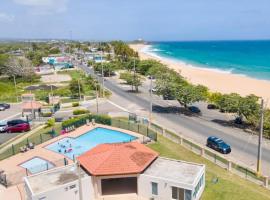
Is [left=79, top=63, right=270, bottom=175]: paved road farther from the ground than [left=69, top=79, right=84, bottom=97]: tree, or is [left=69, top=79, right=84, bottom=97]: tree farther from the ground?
[left=69, top=79, right=84, bottom=97]: tree

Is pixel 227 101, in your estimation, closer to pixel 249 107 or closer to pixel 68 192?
pixel 249 107

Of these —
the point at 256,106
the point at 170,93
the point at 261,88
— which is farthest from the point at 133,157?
the point at 261,88

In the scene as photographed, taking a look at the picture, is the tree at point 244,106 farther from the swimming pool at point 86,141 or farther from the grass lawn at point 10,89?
the grass lawn at point 10,89

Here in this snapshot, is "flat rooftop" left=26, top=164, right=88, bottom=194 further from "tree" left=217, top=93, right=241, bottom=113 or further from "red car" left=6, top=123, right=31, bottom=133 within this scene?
"tree" left=217, top=93, right=241, bottom=113

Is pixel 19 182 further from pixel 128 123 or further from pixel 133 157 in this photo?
pixel 128 123

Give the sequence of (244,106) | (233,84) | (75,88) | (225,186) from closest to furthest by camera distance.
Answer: (225,186) → (244,106) → (75,88) → (233,84)

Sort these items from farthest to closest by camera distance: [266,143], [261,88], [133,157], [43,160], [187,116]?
1. [261,88]
2. [187,116]
3. [266,143]
4. [43,160]
5. [133,157]

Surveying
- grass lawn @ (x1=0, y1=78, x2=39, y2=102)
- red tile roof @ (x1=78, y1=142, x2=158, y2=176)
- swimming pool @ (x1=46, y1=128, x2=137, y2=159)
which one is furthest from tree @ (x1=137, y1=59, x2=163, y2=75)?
red tile roof @ (x1=78, y1=142, x2=158, y2=176)

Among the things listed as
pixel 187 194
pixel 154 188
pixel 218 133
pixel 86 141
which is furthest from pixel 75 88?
pixel 187 194
